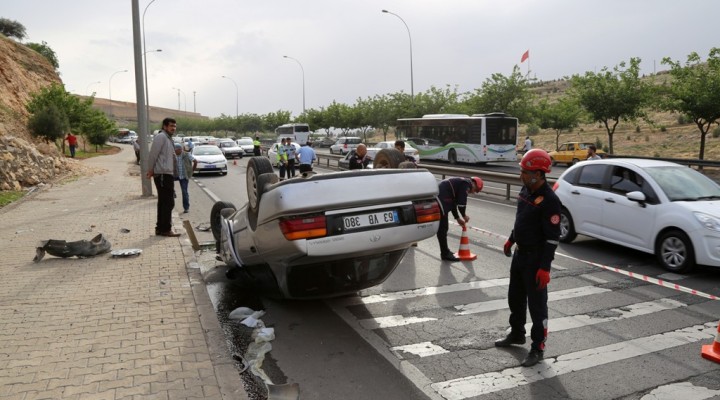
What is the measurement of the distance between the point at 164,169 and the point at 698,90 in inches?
971

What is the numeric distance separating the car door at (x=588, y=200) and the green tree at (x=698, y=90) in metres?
19.7

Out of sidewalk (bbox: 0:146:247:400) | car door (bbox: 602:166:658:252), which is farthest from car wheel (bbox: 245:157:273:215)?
car door (bbox: 602:166:658:252)

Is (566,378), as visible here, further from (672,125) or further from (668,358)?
(672,125)

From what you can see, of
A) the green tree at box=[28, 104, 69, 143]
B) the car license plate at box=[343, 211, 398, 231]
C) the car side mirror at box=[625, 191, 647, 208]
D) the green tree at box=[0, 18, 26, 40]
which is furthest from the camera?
the green tree at box=[0, 18, 26, 40]

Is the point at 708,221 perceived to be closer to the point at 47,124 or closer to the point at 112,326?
the point at 112,326

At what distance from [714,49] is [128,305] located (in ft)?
93.7

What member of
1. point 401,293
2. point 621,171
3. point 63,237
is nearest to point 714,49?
point 621,171

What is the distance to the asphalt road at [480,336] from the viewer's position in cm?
416

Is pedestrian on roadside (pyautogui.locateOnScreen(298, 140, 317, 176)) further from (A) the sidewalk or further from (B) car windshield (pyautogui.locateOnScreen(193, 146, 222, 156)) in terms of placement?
(B) car windshield (pyautogui.locateOnScreen(193, 146, 222, 156))

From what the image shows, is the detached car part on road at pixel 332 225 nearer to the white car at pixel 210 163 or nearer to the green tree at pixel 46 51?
the white car at pixel 210 163

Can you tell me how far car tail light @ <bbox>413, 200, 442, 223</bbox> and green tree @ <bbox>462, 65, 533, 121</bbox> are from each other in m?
41.3

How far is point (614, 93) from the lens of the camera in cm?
3250

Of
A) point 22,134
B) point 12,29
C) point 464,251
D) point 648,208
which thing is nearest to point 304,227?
point 464,251

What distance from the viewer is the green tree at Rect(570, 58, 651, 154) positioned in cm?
3212
